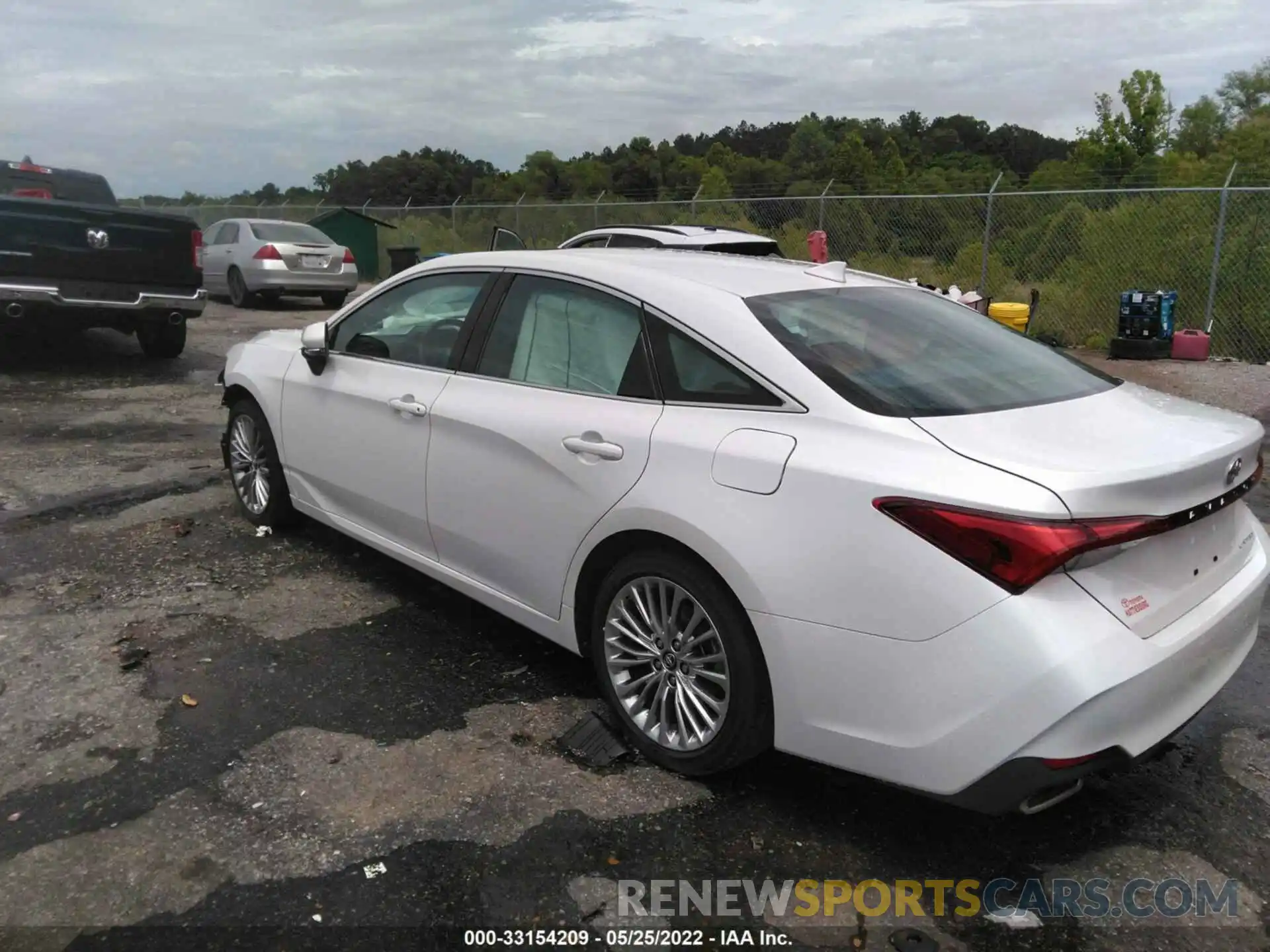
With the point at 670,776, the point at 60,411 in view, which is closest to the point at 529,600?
the point at 670,776

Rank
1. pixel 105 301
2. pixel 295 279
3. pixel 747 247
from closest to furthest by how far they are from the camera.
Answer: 1. pixel 105 301
2. pixel 747 247
3. pixel 295 279

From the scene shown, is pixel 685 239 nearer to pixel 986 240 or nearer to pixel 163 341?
pixel 163 341

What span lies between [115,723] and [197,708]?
0.25 meters

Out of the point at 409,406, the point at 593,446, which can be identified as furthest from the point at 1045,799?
the point at 409,406

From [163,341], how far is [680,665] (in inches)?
383

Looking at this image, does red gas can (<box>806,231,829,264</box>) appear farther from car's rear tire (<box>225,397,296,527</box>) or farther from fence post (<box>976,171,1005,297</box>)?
car's rear tire (<box>225,397,296,527</box>)

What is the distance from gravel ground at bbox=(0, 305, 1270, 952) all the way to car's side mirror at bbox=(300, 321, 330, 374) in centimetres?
102

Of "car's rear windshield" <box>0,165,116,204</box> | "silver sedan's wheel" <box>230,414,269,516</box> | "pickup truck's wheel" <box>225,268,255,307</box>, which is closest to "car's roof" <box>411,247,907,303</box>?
"silver sedan's wheel" <box>230,414,269,516</box>

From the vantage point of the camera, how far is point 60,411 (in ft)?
27.7

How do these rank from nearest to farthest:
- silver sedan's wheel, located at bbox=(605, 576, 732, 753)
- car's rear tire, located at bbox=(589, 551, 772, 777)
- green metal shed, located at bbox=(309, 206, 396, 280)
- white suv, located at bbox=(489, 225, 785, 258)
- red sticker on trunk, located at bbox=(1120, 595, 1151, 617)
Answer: red sticker on trunk, located at bbox=(1120, 595, 1151, 617), car's rear tire, located at bbox=(589, 551, 772, 777), silver sedan's wheel, located at bbox=(605, 576, 732, 753), white suv, located at bbox=(489, 225, 785, 258), green metal shed, located at bbox=(309, 206, 396, 280)

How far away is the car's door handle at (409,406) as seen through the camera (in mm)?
A: 3938

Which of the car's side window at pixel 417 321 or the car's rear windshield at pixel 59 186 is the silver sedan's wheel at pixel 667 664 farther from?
the car's rear windshield at pixel 59 186

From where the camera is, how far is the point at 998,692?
2.33 metres

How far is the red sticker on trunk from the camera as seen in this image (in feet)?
7.95
